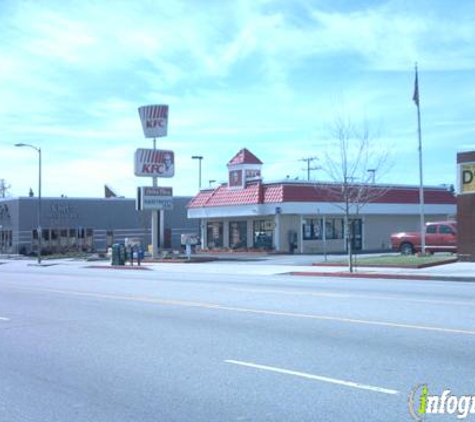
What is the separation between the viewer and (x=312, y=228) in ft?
155

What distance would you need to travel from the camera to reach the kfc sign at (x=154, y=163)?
44000mm

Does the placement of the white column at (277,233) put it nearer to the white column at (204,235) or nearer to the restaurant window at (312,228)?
the restaurant window at (312,228)

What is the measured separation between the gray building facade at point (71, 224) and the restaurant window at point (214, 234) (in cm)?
1499

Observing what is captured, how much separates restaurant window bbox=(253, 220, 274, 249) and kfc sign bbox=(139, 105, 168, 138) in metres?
9.22

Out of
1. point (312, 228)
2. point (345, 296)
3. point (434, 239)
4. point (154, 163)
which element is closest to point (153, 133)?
point (154, 163)

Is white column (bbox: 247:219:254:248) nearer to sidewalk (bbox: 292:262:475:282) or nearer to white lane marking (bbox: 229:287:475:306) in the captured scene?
sidewalk (bbox: 292:262:475:282)

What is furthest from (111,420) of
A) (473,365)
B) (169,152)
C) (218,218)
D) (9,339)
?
(218,218)

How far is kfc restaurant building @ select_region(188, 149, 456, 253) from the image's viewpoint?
151 ft

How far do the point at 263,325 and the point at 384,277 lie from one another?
537 inches

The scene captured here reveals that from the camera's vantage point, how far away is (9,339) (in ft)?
37.4

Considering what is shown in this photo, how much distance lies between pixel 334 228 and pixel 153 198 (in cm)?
1288

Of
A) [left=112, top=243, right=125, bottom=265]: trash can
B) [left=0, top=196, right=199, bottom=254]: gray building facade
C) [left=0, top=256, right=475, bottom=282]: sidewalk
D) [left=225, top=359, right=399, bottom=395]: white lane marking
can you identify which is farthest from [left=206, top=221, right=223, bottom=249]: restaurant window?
[left=225, top=359, right=399, bottom=395]: white lane marking

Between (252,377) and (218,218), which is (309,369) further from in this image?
(218,218)

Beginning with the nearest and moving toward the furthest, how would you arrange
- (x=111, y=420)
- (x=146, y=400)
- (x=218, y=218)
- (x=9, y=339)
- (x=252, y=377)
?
(x=111, y=420)
(x=146, y=400)
(x=252, y=377)
(x=9, y=339)
(x=218, y=218)
